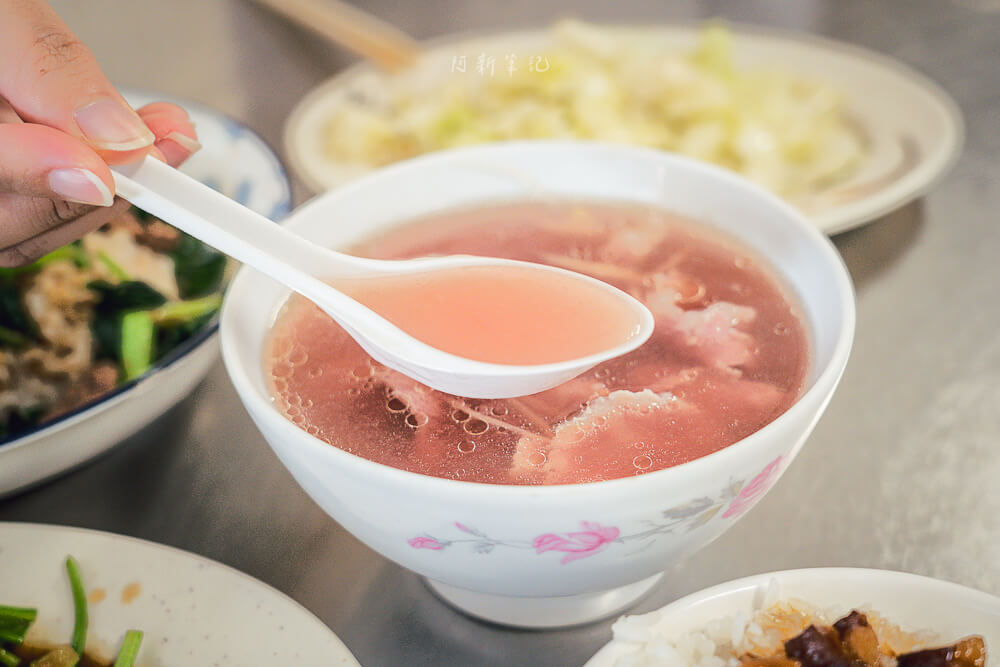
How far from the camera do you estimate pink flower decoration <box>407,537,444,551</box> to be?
645mm

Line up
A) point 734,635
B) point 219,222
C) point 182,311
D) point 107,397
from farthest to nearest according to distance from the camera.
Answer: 1. point 182,311
2. point 107,397
3. point 219,222
4. point 734,635

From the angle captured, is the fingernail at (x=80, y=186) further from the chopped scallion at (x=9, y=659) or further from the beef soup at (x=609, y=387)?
the chopped scallion at (x=9, y=659)

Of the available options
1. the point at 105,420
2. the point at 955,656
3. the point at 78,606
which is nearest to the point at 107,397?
the point at 105,420

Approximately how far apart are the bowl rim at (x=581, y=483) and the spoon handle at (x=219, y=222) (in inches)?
1.8

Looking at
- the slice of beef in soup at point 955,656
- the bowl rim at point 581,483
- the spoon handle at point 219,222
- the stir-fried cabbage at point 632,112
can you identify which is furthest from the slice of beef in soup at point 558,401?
the stir-fried cabbage at point 632,112

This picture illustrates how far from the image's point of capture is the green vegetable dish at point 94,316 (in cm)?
112

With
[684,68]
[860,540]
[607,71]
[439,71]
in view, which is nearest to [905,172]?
[684,68]

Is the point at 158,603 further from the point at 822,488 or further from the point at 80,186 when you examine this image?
the point at 822,488

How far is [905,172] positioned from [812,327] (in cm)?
79

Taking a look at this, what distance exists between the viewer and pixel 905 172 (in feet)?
4.79

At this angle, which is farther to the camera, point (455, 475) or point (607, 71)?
point (607, 71)

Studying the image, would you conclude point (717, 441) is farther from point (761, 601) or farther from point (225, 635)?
point (225, 635)

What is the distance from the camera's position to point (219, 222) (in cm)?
80

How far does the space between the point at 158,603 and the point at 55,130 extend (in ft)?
1.45
